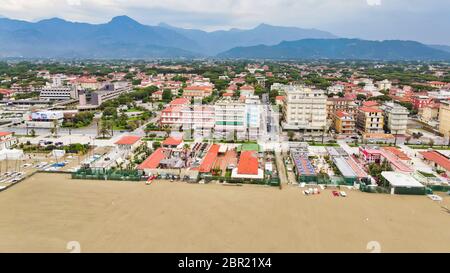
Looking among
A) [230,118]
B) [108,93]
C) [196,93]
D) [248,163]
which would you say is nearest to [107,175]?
[248,163]

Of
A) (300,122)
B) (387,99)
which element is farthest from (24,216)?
(387,99)

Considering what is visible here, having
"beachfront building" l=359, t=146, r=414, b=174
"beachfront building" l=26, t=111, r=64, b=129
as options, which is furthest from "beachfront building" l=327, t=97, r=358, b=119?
"beachfront building" l=26, t=111, r=64, b=129

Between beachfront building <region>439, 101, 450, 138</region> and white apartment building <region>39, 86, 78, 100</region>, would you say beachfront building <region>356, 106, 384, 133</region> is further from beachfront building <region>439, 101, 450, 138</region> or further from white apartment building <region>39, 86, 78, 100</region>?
white apartment building <region>39, 86, 78, 100</region>

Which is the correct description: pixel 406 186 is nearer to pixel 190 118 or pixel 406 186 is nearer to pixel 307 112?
pixel 307 112

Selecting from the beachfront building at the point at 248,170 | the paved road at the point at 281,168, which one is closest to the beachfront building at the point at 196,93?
the paved road at the point at 281,168

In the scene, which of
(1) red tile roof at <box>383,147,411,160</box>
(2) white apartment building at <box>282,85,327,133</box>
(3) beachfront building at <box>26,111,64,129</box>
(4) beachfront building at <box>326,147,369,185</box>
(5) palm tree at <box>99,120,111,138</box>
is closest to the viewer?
(4) beachfront building at <box>326,147,369,185</box>

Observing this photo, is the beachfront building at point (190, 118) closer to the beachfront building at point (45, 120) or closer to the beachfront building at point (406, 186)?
the beachfront building at point (45, 120)

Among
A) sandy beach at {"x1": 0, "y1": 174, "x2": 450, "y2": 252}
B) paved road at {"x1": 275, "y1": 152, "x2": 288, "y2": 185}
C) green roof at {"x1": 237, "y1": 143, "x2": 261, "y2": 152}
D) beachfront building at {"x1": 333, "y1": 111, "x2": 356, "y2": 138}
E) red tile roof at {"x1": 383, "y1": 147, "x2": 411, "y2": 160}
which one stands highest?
beachfront building at {"x1": 333, "y1": 111, "x2": 356, "y2": 138}
